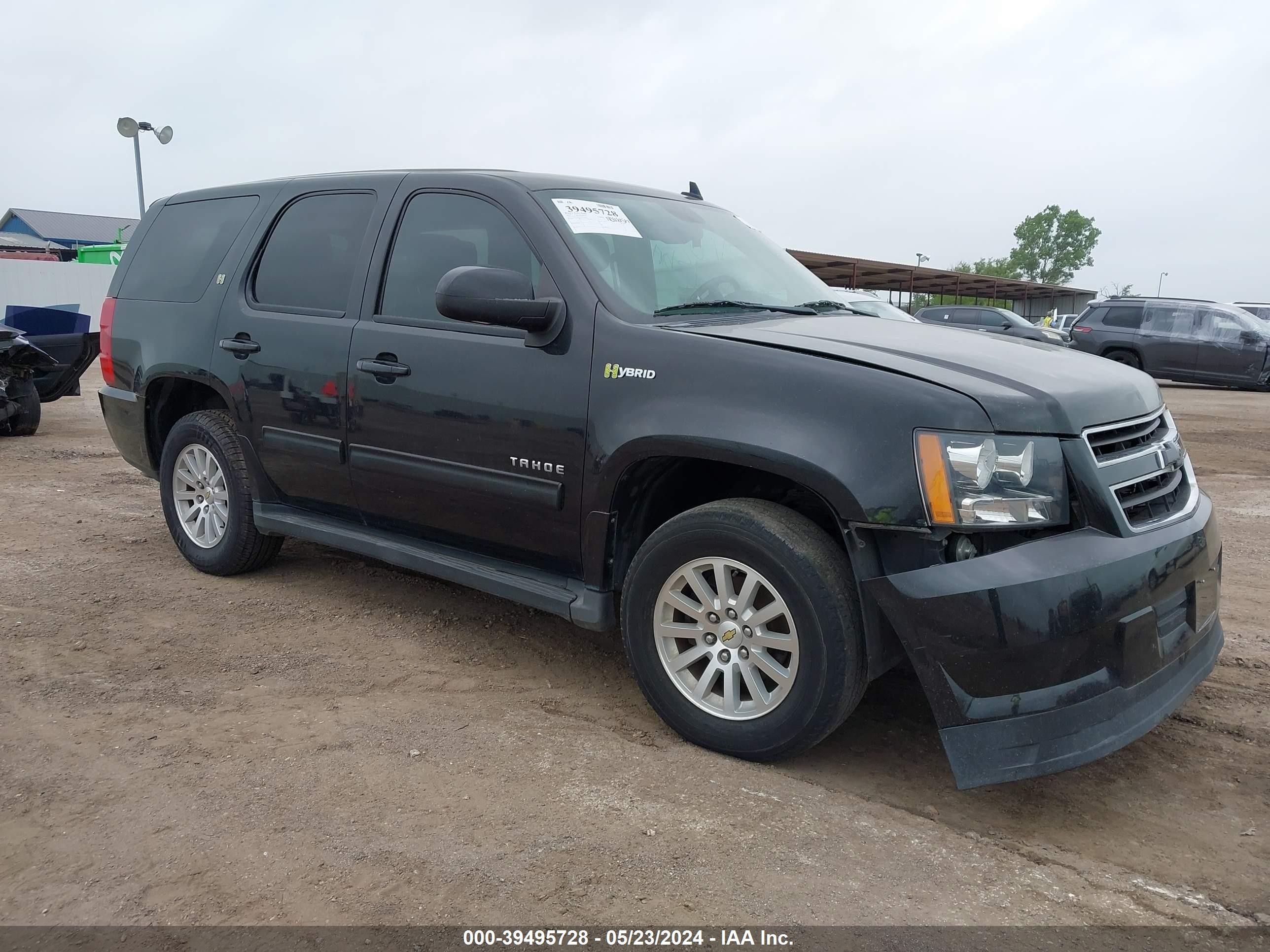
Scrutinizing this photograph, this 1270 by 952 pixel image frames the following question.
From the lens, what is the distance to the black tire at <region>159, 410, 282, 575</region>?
4.74 metres

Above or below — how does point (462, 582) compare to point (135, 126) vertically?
below

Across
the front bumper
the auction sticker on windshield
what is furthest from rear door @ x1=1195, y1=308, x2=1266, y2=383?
the front bumper

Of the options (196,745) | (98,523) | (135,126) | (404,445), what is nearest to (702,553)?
(404,445)

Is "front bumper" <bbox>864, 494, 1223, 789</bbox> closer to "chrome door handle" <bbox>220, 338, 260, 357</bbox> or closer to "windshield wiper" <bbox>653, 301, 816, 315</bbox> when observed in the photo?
"windshield wiper" <bbox>653, 301, 816, 315</bbox>

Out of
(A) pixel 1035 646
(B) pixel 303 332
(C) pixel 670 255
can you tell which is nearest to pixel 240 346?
(B) pixel 303 332

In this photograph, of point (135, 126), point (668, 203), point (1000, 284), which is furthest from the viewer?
point (1000, 284)

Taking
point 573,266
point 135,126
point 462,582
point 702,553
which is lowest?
point 462,582

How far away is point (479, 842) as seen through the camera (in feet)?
8.66

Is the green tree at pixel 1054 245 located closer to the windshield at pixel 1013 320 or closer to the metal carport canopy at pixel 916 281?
the metal carport canopy at pixel 916 281

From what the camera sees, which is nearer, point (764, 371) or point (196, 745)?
point (764, 371)

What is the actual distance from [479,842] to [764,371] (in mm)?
1557

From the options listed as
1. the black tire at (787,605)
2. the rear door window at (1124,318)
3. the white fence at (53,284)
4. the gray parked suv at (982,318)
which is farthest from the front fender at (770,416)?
the white fence at (53,284)

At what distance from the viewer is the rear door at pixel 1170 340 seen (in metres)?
18.4

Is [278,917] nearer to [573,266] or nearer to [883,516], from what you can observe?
[883,516]
